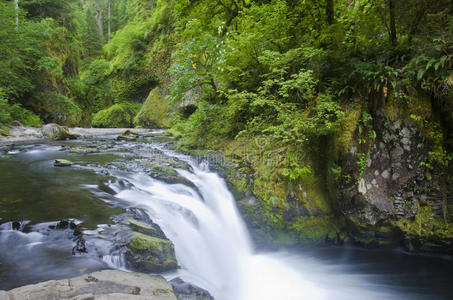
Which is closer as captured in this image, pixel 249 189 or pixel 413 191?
pixel 413 191

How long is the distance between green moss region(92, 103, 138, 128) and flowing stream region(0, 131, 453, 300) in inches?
693

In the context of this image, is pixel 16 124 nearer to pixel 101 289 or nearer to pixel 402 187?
pixel 101 289

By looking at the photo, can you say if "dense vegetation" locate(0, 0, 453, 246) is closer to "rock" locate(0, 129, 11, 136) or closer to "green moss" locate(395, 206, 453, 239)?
"green moss" locate(395, 206, 453, 239)

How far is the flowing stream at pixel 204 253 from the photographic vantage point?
3062mm

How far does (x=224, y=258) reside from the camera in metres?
4.41

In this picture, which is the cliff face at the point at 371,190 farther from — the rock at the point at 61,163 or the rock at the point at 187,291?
the rock at the point at 61,163

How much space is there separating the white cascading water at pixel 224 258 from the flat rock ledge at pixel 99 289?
804 mm

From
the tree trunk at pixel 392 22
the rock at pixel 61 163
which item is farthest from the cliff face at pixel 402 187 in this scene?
the rock at pixel 61 163

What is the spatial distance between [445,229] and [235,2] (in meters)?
8.38

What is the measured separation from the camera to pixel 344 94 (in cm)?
507

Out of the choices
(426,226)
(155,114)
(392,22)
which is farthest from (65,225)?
(155,114)

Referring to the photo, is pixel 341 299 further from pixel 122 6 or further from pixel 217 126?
pixel 122 6

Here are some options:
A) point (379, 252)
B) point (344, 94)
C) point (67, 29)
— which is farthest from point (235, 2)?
point (67, 29)

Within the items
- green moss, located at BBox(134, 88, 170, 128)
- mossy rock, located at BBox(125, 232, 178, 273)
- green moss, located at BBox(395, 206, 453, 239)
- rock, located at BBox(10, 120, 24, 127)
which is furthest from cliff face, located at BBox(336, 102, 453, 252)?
rock, located at BBox(10, 120, 24, 127)
